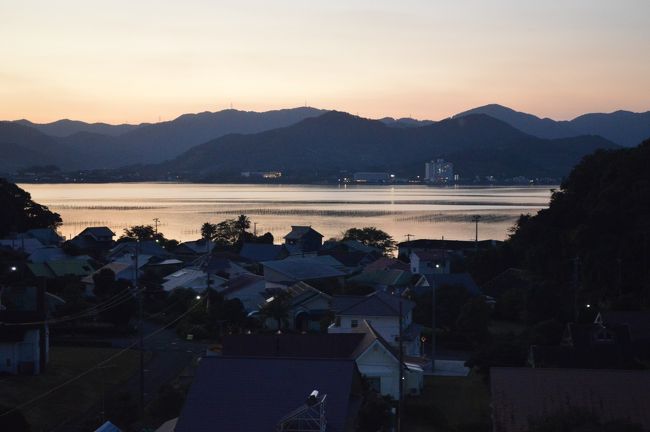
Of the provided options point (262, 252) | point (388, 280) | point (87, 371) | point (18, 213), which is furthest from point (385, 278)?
point (18, 213)

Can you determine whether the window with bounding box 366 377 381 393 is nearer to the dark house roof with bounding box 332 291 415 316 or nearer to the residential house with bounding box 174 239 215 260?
the dark house roof with bounding box 332 291 415 316

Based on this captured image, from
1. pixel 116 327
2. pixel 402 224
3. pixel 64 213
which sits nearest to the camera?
pixel 116 327

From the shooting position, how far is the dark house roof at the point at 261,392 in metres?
7.64

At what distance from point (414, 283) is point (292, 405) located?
56.6 ft

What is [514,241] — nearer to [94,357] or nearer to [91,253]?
[94,357]

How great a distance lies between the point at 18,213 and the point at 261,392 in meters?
36.0

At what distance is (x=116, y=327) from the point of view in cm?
1853

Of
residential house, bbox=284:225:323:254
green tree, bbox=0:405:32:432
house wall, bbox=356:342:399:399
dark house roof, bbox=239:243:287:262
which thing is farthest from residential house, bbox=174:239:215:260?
green tree, bbox=0:405:32:432

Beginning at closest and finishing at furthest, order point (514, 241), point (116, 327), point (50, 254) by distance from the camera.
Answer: point (116, 327) → point (514, 241) → point (50, 254)

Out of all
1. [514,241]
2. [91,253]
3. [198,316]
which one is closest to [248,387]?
[198,316]

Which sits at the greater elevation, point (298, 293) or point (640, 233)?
point (640, 233)

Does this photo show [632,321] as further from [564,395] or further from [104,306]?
[104,306]

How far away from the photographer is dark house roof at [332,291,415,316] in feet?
51.1

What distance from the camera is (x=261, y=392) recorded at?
7934 mm
